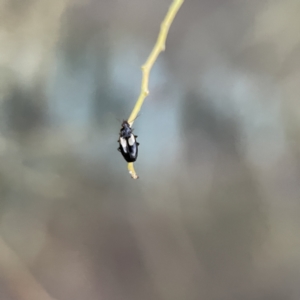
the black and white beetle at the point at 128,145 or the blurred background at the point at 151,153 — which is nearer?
the black and white beetle at the point at 128,145

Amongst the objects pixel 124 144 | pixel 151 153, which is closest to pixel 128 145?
pixel 124 144

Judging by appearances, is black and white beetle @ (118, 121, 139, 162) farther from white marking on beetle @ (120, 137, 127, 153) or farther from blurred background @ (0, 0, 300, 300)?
blurred background @ (0, 0, 300, 300)

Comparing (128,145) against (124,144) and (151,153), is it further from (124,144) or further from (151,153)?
(151,153)

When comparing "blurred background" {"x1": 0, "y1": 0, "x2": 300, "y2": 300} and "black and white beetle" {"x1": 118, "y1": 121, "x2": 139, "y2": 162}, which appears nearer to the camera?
"black and white beetle" {"x1": 118, "y1": 121, "x2": 139, "y2": 162}

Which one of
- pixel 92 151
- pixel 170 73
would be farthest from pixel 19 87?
pixel 170 73

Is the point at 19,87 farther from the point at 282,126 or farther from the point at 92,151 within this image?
the point at 282,126

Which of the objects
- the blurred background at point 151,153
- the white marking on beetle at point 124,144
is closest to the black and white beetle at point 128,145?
the white marking on beetle at point 124,144

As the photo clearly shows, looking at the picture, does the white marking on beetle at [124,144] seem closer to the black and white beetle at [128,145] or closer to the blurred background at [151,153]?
the black and white beetle at [128,145]

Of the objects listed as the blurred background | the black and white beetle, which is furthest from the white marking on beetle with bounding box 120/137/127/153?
the blurred background
